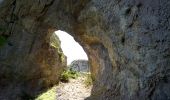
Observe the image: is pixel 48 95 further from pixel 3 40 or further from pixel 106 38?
pixel 106 38

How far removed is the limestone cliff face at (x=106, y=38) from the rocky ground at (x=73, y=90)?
1331 mm

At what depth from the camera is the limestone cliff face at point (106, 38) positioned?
7.73m

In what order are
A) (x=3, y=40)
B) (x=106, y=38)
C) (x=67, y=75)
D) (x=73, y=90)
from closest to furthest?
(x=106, y=38)
(x=3, y=40)
(x=73, y=90)
(x=67, y=75)

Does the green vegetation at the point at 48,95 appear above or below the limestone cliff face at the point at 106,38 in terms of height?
below

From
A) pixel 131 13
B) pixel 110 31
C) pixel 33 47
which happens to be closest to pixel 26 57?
pixel 33 47

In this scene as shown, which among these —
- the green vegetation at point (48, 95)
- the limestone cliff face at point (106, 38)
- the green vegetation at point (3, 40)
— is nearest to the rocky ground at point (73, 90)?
the green vegetation at point (48, 95)

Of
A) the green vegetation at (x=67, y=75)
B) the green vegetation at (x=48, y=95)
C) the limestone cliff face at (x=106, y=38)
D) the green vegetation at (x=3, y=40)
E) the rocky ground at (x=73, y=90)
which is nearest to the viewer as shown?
the limestone cliff face at (x=106, y=38)

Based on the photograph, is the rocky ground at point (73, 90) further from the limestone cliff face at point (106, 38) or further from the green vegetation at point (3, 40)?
the green vegetation at point (3, 40)

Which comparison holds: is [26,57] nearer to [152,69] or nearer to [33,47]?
[33,47]

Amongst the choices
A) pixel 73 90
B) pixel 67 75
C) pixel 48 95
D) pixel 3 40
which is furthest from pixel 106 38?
pixel 67 75

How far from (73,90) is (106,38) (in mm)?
4770

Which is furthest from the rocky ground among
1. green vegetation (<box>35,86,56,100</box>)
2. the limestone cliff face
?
the limestone cliff face

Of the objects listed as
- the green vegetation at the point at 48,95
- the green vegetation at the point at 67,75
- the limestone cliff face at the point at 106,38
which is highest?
the limestone cliff face at the point at 106,38

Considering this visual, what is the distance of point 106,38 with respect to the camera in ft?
32.0
